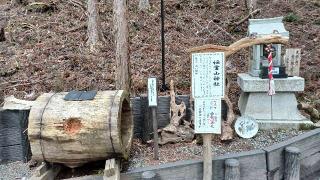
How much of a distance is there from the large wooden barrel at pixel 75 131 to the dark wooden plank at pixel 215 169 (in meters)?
0.38

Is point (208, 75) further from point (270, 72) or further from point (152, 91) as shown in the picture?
point (270, 72)

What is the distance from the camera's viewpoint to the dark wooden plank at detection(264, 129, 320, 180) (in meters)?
3.84

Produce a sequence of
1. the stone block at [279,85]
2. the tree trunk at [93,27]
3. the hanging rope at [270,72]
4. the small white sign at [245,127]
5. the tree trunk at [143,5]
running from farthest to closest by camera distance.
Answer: the tree trunk at [143,5], the tree trunk at [93,27], the stone block at [279,85], the small white sign at [245,127], the hanging rope at [270,72]

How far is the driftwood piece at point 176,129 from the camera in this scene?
4.30 meters

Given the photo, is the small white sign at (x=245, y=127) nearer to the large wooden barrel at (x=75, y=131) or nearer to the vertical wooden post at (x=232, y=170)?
the vertical wooden post at (x=232, y=170)

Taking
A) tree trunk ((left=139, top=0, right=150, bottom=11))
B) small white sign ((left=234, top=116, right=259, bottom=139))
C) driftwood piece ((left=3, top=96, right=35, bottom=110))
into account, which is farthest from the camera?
tree trunk ((left=139, top=0, right=150, bottom=11))

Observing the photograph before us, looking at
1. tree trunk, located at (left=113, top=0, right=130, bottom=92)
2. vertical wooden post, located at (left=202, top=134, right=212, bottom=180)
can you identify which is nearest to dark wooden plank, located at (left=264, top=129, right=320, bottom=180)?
vertical wooden post, located at (left=202, top=134, right=212, bottom=180)

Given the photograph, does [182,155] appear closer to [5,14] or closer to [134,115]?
[134,115]

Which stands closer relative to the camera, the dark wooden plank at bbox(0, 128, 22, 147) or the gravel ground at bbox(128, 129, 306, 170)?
the gravel ground at bbox(128, 129, 306, 170)

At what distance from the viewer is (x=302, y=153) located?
416 centimetres

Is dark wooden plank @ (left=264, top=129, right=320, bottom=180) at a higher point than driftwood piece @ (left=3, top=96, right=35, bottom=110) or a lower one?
lower

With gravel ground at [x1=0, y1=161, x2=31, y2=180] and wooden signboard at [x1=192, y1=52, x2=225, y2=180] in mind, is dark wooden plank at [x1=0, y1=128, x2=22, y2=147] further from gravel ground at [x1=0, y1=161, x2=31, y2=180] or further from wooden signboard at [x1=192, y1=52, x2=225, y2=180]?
wooden signboard at [x1=192, y1=52, x2=225, y2=180]

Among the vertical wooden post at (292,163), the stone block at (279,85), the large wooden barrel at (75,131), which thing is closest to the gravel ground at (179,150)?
the vertical wooden post at (292,163)

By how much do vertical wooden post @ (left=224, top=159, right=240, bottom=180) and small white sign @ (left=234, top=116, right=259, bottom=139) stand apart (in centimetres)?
79
